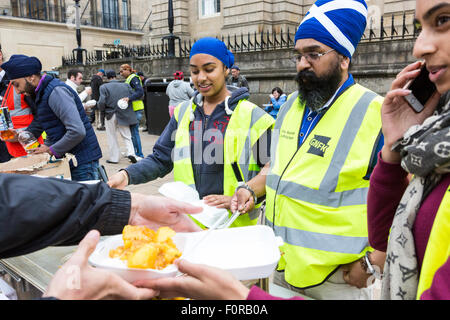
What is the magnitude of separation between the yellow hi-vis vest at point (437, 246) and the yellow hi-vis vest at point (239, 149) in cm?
144

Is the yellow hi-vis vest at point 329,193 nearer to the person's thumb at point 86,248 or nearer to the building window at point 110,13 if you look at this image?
the person's thumb at point 86,248

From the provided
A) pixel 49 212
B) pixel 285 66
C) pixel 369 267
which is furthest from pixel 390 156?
pixel 285 66

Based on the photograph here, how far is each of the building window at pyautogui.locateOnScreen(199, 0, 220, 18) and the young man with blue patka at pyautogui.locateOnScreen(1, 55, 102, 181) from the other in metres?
19.8

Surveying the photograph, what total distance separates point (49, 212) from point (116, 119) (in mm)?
7719

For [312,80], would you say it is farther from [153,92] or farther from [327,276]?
[153,92]

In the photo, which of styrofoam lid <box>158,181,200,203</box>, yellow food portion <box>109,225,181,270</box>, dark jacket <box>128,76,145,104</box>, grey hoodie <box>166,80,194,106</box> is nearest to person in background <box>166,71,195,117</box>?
grey hoodie <box>166,80,194,106</box>

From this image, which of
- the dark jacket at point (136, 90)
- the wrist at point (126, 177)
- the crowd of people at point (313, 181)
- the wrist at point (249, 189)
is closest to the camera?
the crowd of people at point (313, 181)

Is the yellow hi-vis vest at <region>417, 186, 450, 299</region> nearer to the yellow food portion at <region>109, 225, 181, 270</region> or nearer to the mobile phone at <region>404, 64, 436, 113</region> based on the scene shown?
the mobile phone at <region>404, 64, 436, 113</region>

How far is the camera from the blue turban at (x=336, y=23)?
2.04 metres

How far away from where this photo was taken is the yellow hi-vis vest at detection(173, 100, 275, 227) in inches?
96.2

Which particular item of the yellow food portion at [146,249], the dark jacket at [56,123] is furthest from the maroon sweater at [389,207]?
the dark jacket at [56,123]

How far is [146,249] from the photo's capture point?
129cm

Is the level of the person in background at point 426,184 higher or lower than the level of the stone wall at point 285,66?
lower
